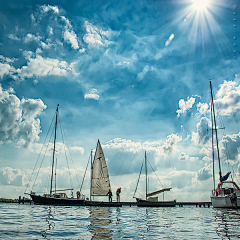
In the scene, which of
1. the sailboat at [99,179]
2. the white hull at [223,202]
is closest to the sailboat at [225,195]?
the white hull at [223,202]

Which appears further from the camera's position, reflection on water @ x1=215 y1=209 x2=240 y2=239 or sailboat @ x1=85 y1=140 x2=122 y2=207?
sailboat @ x1=85 y1=140 x2=122 y2=207

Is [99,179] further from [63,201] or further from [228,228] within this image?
[228,228]

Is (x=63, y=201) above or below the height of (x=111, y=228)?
below

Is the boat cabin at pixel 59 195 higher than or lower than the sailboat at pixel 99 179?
lower

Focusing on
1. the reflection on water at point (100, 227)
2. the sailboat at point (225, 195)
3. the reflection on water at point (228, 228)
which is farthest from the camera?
the sailboat at point (225, 195)

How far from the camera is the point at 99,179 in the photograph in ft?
172

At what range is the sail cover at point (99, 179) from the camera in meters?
52.3

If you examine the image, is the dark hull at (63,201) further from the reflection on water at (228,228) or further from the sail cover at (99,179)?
the reflection on water at (228,228)

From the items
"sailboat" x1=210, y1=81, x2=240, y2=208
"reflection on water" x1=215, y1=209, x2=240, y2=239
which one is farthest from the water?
"sailboat" x1=210, y1=81, x2=240, y2=208

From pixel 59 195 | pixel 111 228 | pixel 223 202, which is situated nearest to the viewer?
pixel 111 228

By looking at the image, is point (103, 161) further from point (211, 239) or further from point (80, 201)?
point (211, 239)

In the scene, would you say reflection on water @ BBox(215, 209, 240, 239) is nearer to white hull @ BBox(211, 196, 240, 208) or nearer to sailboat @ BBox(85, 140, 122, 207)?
white hull @ BBox(211, 196, 240, 208)

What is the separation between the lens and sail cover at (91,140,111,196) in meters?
52.3

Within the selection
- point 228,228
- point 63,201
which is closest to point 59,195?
point 63,201
